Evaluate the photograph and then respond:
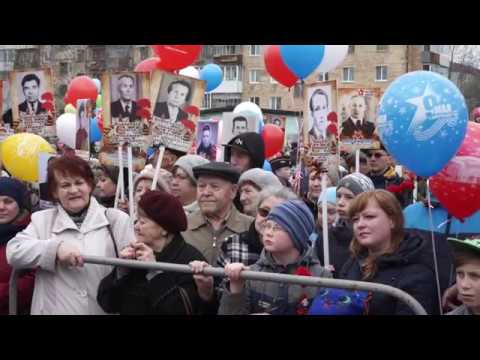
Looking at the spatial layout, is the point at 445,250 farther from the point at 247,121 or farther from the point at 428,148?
the point at 247,121

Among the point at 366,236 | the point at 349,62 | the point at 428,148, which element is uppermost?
the point at 349,62

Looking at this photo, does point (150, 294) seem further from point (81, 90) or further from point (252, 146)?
point (81, 90)

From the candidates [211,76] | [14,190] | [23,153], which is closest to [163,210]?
[14,190]

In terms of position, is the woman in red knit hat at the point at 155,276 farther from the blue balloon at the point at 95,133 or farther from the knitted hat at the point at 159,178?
the blue balloon at the point at 95,133

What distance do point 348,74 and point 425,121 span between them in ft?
181

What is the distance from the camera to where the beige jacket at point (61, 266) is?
4.09 m

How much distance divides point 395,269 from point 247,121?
185 inches

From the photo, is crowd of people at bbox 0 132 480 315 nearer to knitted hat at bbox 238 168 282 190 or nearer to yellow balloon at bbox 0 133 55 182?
knitted hat at bbox 238 168 282 190

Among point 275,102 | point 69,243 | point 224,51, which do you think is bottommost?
point 69,243

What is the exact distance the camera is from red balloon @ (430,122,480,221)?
4.75 m

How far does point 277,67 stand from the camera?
9641mm

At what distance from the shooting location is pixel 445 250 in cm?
437

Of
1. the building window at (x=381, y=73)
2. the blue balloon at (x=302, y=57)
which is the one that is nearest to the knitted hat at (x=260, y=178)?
the blue balloon at (x=302, y=57)

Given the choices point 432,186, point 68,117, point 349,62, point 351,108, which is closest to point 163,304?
point 432,186
